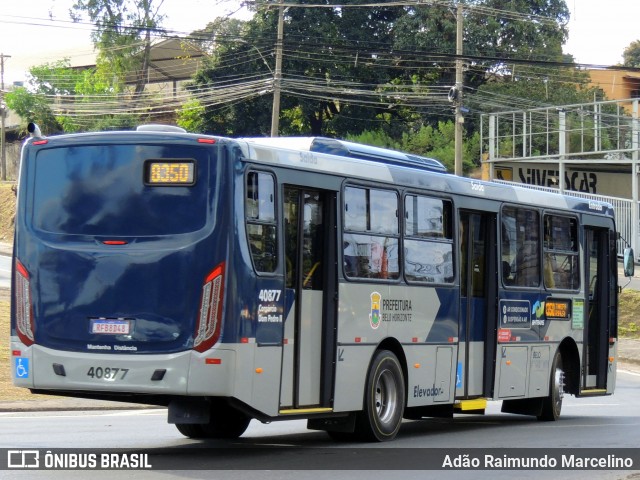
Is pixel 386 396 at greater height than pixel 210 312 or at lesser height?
lesser

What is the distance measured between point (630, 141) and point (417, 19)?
25807mm

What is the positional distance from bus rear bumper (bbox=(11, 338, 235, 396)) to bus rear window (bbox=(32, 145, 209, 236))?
120 cm

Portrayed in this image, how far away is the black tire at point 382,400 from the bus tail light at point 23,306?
3905 mm

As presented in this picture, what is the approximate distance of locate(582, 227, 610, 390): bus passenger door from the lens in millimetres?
19891

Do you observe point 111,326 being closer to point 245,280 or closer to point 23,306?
point 23,306

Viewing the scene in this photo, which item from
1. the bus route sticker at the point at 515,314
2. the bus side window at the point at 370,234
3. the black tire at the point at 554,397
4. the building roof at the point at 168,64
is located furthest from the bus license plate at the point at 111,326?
the building roof at the point at 168,64

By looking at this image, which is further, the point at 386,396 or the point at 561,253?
the point at 561,253

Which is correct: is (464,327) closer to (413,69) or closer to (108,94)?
(413,69)

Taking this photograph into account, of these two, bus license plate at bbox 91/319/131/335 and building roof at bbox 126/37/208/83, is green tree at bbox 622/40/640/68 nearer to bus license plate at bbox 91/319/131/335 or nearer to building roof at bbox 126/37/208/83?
building roof at bbox 126/37/208/83

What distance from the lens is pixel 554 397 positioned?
18531 millimetres

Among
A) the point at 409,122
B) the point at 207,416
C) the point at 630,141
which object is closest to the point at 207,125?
the point at 409,122

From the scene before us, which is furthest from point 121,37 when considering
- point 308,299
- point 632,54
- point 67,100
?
point 308,299

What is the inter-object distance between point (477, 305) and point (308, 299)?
440 centimetres

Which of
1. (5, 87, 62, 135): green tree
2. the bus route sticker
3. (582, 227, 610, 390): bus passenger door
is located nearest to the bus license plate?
the bus route sticker
